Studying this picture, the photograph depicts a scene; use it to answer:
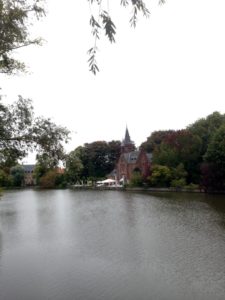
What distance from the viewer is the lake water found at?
10.8 m

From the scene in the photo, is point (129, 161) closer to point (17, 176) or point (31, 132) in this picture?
point (17, 176)

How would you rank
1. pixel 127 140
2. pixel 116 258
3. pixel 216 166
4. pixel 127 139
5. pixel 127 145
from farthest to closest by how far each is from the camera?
pixel 127 139
pixel 127 140
pixel 127 145
pixel 216 166
pixel 116 258

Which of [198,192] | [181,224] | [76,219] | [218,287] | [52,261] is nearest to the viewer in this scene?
[218,287]

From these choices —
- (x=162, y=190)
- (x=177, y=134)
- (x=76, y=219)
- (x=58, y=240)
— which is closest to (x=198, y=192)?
(x=162, y=190)

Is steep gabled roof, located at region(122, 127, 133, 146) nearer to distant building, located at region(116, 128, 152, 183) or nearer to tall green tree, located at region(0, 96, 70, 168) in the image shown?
distant building, located at region(116, 128, 152, 183)

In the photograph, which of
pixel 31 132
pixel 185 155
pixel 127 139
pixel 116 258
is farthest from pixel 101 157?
pixel 31 132

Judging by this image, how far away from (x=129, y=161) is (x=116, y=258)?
178 feet

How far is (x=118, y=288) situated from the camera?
1095cm

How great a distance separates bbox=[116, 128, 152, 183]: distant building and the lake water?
3831 centimetres

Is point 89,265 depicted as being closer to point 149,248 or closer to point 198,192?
point 149,248

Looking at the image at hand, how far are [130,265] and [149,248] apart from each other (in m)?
2.49

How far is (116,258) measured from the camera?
1412 cm

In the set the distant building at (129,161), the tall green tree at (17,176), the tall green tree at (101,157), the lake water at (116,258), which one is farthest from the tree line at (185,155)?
the tall green tree at (17,176)

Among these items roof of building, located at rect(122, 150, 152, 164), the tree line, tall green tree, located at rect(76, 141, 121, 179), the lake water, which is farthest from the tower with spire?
the lake water
